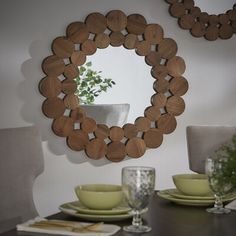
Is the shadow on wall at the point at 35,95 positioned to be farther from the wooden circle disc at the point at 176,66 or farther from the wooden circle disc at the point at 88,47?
the wooden circle disc at the point at 176,66

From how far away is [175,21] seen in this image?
141 inches

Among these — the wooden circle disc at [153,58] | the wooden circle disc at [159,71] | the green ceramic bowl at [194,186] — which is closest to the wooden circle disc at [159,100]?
the wooden circle disc at [159,71]

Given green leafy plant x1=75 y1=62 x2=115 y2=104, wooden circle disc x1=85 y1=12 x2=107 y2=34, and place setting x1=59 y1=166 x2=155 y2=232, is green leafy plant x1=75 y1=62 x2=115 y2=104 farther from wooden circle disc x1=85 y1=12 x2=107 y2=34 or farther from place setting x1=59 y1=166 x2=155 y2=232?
place setting x1=59 y1=166 x2=155 y2=232

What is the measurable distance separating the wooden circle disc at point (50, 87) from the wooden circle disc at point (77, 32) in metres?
0.31

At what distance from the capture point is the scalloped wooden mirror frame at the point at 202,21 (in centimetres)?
356

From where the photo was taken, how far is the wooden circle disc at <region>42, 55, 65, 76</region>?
10.3 feet

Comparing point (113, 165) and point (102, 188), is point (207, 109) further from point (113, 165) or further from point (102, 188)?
point (102, 188)

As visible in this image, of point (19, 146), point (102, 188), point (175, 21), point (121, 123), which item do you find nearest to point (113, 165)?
point (121, 123)

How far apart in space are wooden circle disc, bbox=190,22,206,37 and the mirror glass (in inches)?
5.8

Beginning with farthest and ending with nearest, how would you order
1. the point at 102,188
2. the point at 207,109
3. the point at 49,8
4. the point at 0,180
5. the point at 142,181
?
the point at 207,109 → the point at 49,8 → the point at 0,180 → the point at 102,188 → the point at 142,181

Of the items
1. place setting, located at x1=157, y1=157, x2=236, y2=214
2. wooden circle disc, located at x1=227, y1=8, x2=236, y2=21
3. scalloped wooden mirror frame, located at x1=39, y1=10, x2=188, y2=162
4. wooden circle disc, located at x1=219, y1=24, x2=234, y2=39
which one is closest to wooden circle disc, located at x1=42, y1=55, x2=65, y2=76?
scalloped wooden mirror frame, located at x1=39, y1=10, x2=188, y2=162

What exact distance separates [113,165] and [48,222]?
83.0 inches

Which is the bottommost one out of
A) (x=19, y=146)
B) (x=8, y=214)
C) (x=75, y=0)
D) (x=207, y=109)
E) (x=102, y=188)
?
(x=8, y=214)

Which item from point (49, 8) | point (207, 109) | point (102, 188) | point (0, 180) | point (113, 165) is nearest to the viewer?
point (102, 188)
